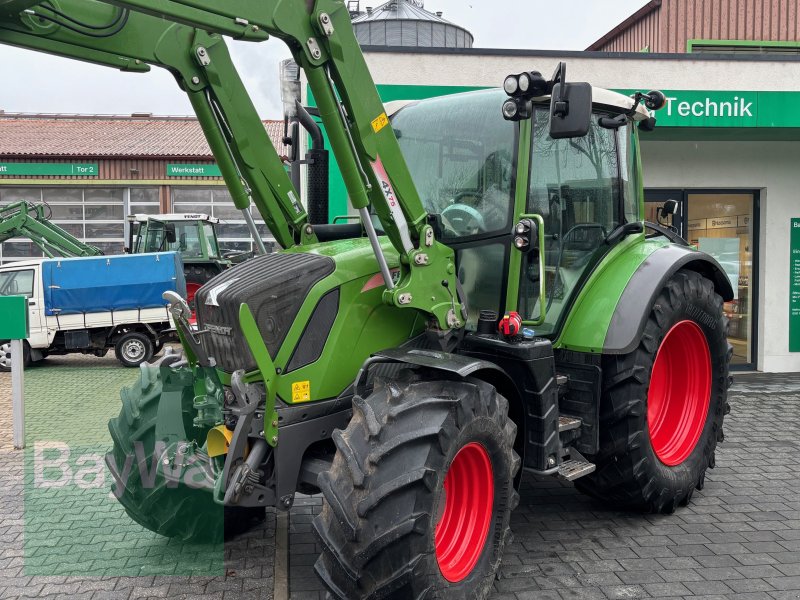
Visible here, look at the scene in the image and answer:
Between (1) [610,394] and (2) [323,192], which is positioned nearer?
(1) [610,394]

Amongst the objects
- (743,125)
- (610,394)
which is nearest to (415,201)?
(610,394)

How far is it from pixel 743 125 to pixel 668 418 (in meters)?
5.00

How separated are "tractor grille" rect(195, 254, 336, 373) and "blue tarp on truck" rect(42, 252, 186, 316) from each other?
28.0 ft

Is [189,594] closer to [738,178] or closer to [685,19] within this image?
[738,178]

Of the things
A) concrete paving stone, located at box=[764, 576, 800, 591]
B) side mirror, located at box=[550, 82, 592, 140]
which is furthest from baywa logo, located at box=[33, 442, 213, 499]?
concrete paving stone, located at box=[764, 576, 800, 591]

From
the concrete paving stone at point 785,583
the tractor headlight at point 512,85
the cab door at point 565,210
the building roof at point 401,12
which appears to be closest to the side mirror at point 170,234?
the building roof at point 401,12

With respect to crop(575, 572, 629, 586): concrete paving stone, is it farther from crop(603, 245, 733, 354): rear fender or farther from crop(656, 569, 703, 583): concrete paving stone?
crop(603, 245, 733, 354): rear fender

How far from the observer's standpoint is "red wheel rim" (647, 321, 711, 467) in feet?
16.6

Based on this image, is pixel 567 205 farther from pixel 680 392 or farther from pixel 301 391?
pixel 301 391

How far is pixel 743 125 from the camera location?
8719 millimetres

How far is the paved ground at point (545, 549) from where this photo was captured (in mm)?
3844

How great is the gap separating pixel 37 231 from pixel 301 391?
14110 millimetres

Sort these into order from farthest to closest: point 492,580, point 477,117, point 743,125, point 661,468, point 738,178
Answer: point 738,178, point 743,125, point 661,468, point 477,117, point 492,580

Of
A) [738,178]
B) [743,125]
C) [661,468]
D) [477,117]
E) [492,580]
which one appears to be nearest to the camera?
[492,580]
